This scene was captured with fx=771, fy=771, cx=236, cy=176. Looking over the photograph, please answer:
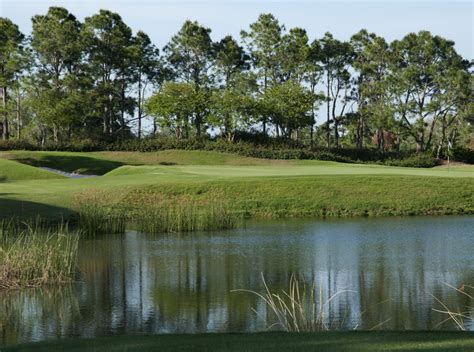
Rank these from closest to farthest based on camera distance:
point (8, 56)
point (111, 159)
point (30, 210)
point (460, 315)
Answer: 1. point (460, 315)
2. point (30, 210)
3. point (111, 159)
4. point (8, 56)

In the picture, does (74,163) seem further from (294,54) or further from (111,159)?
(294,54)

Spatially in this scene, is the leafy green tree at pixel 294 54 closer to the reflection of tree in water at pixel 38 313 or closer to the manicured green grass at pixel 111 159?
the manicured green grass at pixel 111 159

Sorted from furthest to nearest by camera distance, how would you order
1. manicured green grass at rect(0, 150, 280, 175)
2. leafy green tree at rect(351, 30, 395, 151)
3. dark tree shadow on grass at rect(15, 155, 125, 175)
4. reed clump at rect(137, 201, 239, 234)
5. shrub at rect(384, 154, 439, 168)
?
leafy green tree at rect(351, 30, 395, 151) < shrub at rect(384, 154, 439, 168) < manicured green grass at rect(0, 150, 280, 175) < dark tree shadow on grass at rect(15, 155, 125, 175) < reed clump at rect(137, 201, 239, 234)

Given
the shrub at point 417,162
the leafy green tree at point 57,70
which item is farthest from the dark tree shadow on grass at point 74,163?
the shrub at point 417,162

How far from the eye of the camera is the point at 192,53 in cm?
8112

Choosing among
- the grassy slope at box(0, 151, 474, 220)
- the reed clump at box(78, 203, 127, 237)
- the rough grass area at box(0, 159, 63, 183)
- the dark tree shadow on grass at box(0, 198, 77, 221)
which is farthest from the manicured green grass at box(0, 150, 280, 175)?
the reed clump at box(78, 203, 127, 237)

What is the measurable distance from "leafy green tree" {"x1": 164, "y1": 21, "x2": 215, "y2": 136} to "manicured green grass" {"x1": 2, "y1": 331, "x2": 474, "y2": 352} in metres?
70.1

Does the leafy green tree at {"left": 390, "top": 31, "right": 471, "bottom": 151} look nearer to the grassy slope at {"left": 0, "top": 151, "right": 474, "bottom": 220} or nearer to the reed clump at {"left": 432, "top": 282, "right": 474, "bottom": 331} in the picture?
the grassy slope at {"left": 0, "top": 151, "right": 474, "bottom": 220}

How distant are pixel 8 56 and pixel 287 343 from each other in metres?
70.0

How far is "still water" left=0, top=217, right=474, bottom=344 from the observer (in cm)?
1232

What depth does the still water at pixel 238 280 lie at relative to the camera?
1232 cm

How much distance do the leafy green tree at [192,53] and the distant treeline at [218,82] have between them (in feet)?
0.37

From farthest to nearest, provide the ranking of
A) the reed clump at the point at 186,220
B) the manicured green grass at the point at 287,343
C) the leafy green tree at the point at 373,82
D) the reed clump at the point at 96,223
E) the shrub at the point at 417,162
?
the leafy green tree at the point at 373,82, the shrub at the point at 417,162, the reed clump at the point at 186,220, the reed clump at the point at 96,223, the manicured green grass at the point at 287,343

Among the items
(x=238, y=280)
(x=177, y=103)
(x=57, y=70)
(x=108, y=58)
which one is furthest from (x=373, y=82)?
(x=238, y=280)
